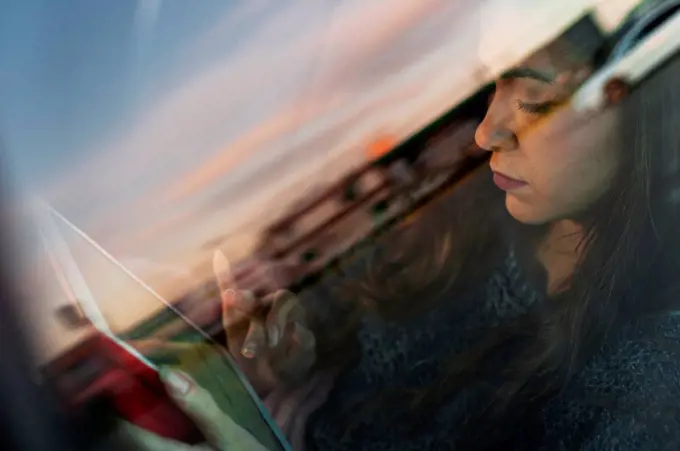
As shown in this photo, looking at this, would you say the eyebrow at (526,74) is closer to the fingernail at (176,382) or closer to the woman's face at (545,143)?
the woman's face at (545,143)

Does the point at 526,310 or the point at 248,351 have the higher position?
the point at 248,351

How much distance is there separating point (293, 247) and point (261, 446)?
0.72 feet

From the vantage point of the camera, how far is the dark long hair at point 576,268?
0.85 metres

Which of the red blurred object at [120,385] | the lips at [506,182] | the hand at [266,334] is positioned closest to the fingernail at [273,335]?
the hand at [266,334]

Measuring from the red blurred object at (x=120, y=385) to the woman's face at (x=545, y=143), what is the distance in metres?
0.42

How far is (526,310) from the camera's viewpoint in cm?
88

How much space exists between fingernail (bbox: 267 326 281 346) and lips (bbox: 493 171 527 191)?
28 cm

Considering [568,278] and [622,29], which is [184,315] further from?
[622,29]

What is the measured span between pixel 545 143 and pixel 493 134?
0.06 meters

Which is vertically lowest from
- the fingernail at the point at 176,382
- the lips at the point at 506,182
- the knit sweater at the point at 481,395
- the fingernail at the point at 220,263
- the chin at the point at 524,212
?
the knit sweater at the point at 481,395

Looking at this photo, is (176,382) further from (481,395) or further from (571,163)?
(571,163)

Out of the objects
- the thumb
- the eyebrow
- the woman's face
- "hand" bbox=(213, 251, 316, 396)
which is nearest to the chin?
the woman's face

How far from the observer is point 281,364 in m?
0.83

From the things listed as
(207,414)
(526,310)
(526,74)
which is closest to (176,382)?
(207,414)
